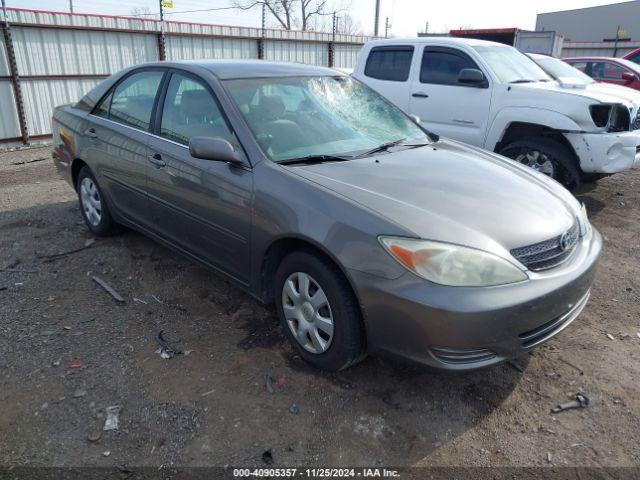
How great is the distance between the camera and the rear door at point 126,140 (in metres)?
3.97

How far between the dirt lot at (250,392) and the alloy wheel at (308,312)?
22cm

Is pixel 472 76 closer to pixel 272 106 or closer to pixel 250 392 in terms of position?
pixel 272 106

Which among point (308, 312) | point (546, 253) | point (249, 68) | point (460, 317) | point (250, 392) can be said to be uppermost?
point (249, 68)

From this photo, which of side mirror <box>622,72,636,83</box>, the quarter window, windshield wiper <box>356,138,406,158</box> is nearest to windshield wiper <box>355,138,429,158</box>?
windshield wiper <box>356,138,406,158</box>

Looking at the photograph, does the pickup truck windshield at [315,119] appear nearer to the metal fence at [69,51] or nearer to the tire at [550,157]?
the tire at [550,157]

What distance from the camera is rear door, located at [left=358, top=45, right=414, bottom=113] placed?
284 inches

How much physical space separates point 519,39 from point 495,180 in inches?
619

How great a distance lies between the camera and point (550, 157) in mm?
5883

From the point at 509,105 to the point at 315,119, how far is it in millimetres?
3592

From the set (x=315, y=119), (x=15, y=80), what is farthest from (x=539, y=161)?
(x=15, y=80)

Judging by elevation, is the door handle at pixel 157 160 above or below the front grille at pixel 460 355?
above

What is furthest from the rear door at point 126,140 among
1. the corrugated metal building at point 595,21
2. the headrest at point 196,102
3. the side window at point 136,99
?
the corrugated metal building at point 595,21

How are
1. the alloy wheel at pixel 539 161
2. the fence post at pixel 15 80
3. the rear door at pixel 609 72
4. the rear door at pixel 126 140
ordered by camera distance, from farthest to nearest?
the rear door at pixel 609 72
the fence post at pixel 15 80
the alloy wheel at pixel 539 161
the rear door at pixel 126 140

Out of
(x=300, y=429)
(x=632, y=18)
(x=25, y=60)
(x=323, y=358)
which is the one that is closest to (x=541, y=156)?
(x=323, y=358)
